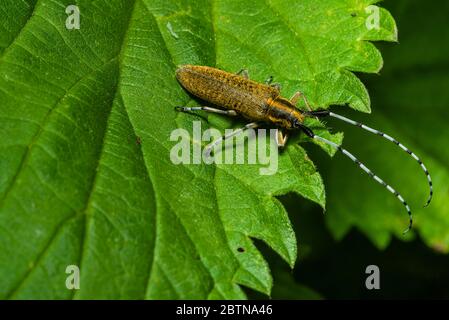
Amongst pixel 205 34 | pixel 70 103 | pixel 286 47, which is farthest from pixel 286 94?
pixel 70 103

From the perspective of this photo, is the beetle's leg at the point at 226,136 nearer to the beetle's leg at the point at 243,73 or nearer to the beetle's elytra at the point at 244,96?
the beetle's elytra at the point at 244,96

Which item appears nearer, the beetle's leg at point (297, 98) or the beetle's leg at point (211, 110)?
the beetle's leg at point (211, 110)

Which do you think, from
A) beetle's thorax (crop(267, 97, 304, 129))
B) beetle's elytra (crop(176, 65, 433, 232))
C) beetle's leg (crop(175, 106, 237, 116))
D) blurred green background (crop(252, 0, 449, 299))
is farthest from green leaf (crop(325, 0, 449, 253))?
beetle's leg (crop(175, 106, 237, 116))

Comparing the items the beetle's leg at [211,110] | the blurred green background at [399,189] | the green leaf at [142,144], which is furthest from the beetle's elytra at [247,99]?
the blurred green background at [399,189]

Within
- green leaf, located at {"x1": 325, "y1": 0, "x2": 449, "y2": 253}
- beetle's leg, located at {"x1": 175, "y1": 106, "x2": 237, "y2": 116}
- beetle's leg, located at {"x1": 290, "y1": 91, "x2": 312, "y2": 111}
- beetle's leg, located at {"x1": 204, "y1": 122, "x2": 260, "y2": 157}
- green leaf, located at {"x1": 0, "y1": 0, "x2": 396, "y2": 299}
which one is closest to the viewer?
green leaf, located at {"x1": 0, "y1": 0, "x2": 396, "y2": 299}

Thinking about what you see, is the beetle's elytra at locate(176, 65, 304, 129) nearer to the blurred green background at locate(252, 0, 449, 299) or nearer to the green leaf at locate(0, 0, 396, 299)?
the green leaf at locate(0, 0, 396, 299)

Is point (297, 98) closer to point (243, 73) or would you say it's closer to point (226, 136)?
point (243, 73)
